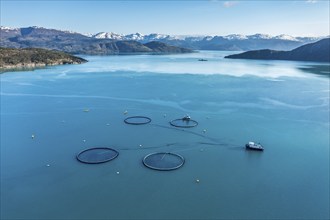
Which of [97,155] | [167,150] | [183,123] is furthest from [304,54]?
[97,155]

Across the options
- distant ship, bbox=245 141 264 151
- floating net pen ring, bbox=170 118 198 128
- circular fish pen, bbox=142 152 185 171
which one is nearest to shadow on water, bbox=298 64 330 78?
floating net pen ring, bbox=170 118 198 128

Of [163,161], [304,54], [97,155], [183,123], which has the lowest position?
[163,161]

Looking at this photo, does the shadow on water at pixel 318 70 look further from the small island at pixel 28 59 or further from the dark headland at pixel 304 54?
the small island at pixel 28 59

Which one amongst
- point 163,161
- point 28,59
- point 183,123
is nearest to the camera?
point 163,161

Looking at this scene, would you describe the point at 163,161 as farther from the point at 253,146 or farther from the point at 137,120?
the point at 137,120

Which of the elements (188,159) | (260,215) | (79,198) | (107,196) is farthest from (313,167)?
(79,198)

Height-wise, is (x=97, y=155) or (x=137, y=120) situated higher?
(x=137, y=120)

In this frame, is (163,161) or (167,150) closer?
(163,161)
